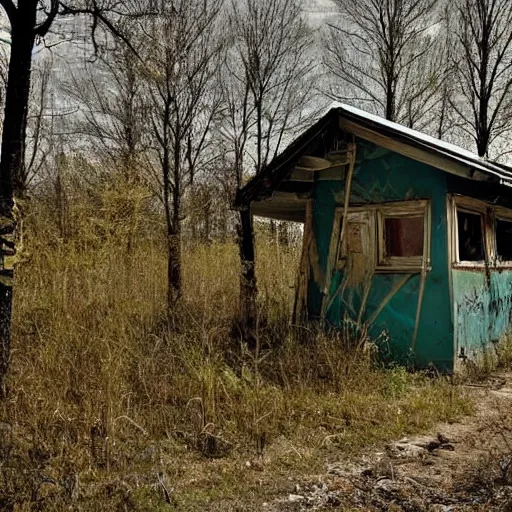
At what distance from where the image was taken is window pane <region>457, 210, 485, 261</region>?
829 cm

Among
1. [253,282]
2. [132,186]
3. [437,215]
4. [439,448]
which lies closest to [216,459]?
[439,448]

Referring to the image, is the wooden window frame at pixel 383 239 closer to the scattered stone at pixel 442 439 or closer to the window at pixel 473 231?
the window at pixel 473 231

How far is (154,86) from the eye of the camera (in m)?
9.02

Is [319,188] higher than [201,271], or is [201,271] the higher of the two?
[319,188]

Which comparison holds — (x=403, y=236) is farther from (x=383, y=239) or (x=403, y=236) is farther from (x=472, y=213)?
(x=472, y=213)

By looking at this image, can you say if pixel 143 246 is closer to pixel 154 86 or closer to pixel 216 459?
pixel 154 86

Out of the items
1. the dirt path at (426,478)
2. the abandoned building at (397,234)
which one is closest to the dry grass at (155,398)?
the dirt path at (426,478)

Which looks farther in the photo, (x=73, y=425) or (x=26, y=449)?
(x=73, y=425)

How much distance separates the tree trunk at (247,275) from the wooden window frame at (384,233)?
173 centimetres

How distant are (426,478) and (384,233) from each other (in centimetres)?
423

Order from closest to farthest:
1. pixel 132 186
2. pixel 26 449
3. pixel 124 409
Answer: pixel 26 449, pixel 124 409, pixel 132 186

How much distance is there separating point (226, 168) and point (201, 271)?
7.24m

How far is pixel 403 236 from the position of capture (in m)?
7.80

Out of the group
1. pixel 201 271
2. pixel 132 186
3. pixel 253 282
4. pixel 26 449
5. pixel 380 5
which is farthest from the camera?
pixel 380 5
